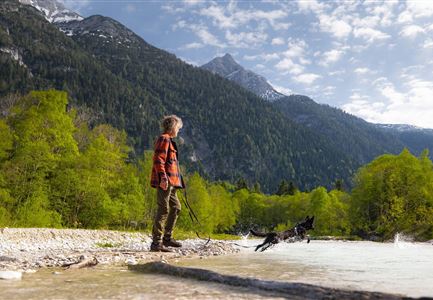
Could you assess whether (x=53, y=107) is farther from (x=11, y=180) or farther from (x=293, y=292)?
(x=293, y=292)

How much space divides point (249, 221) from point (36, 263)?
12475 cm

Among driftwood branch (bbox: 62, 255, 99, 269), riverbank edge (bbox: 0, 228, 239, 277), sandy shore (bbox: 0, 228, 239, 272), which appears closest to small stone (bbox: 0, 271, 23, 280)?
riverbank edge (bbox: 0, 228, 239, 277)

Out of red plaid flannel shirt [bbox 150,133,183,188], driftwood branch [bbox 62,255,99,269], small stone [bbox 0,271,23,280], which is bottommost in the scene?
driftwood branch [bbox 62,255,99,269]

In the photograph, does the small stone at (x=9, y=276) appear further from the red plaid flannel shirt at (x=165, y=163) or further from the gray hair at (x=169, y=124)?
the gray hair at (x=169, y=124)

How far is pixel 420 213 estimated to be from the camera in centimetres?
5069

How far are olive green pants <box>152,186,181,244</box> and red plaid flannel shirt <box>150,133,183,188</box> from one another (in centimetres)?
25

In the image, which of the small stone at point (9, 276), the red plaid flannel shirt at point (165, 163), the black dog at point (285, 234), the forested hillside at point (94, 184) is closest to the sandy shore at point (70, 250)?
the small stone at point (9, 276)

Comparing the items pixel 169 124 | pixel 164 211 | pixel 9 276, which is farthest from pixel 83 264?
pixel 169 124

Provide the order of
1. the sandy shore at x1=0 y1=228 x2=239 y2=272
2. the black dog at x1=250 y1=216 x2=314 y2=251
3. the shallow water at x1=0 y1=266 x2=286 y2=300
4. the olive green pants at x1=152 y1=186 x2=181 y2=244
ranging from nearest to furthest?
the shallow water at x1=0 y1=266 x2=286 y2=300
the sandy shore at x1=0 y1=228 x2=239 y2=272
the olive green pants at x1=152 y1=186 x2=181 y2=244
the black dog at x1=250 y1=216 x2=314 y2=251

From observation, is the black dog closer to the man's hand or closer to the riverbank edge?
the riverbank edge

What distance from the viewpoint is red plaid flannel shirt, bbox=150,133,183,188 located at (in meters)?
10.4

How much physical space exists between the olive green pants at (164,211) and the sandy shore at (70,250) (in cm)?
61

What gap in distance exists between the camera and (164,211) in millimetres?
10688

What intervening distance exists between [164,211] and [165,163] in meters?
1.27
